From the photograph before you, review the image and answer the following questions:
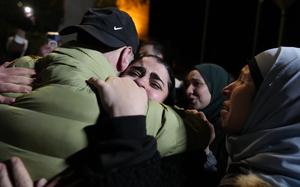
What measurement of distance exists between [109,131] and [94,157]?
9 cm

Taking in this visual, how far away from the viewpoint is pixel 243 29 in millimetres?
7941

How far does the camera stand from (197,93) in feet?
10.7

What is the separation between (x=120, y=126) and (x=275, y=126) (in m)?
0.55

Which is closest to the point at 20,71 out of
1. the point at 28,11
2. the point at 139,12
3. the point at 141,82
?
the point at 141,82

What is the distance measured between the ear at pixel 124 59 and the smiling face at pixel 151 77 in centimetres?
3

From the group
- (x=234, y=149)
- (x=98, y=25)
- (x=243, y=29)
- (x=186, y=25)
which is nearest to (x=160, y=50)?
(x=98, y=25)

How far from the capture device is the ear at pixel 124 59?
5.99ft

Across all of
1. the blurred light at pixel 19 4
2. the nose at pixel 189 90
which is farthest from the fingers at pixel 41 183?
the blurred light at pixel 19 4

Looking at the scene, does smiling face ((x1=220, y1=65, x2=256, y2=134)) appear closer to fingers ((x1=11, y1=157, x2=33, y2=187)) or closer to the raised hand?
the raised hand

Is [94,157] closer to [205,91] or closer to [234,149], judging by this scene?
[234,149]

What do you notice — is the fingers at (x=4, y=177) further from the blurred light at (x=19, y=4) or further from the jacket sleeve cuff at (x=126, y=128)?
the blurred light at (x=19, y=4)

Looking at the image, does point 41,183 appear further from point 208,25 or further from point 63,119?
point 208,25

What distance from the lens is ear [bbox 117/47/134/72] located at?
71.8 inches

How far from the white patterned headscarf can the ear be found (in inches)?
21.8
